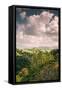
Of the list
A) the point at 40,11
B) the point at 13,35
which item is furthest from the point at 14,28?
the point at 40,11

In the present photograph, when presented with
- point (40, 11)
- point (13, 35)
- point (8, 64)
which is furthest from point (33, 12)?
point (8, 64)

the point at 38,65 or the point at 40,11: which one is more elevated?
the point at 40,11

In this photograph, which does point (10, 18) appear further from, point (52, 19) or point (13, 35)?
point (52, 19)

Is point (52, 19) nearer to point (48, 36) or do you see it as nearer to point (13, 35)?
point (48, 36)
